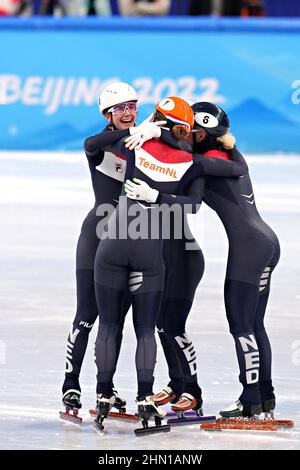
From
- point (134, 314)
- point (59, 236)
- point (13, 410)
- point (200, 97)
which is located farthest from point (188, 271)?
point (200, 97)

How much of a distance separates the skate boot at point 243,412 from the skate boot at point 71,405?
73cm

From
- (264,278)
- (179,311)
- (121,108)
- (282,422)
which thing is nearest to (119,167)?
(121,108)

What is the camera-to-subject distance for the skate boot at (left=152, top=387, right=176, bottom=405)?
270 inches

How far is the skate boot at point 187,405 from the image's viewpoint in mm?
6695

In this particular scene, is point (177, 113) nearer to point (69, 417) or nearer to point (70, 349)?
point (70, 349)

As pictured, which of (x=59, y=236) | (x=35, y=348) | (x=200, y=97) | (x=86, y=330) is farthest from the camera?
(x=200, y=97)

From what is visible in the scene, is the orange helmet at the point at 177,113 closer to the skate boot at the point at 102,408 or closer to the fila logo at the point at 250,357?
the fila logo at the point at 250,357

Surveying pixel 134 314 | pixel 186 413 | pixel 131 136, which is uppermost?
pixel 131 136

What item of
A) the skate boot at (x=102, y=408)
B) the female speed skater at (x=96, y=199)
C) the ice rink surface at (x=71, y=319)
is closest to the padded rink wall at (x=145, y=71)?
the ice rink surface at (x=71, y=319)

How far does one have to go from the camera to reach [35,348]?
7914 millimetres

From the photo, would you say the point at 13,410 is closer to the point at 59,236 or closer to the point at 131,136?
the point at 131,136

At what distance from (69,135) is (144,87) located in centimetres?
108

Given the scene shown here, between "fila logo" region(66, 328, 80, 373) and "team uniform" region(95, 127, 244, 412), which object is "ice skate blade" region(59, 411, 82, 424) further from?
"fila logo" region(66, 328, 80, 373)

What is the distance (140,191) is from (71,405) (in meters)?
1.21
